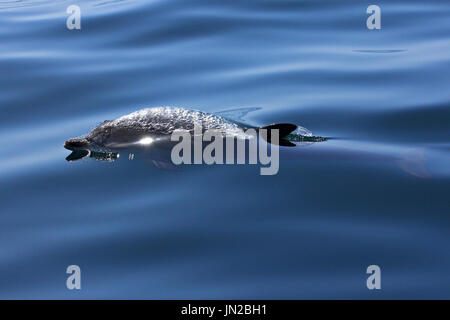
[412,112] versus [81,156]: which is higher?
[412,112]

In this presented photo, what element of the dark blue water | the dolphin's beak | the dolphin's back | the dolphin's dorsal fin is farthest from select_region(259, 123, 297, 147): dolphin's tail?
the dolphin's beak

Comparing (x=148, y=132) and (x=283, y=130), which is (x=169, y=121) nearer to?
(x=148, y=132)

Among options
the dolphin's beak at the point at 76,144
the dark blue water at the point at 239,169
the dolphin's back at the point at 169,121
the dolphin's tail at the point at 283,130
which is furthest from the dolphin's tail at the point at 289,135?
the dolphin's beak at the point at 76,144

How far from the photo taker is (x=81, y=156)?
23.6 feet

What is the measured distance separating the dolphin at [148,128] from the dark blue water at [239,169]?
0.37 metres

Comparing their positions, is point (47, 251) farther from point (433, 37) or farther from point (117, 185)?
point (433, 37)

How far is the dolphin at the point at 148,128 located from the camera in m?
7.18

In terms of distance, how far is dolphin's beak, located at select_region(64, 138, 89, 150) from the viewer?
736 cm

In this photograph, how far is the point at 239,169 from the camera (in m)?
6.49

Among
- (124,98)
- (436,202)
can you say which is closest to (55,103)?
(124,98)

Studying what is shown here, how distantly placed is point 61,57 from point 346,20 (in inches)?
194

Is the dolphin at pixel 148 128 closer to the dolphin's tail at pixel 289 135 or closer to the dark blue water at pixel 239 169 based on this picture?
the dolphin's tail at pixel 289 135

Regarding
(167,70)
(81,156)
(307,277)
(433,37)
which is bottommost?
(307,277)

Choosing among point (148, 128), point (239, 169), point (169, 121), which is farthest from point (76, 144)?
point (239, 169)
